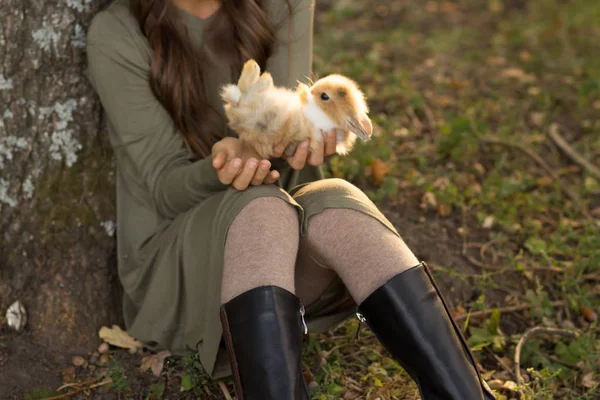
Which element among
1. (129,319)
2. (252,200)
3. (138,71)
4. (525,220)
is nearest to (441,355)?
(252,200)

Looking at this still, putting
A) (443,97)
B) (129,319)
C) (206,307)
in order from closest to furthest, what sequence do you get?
1. (206,307)
2. (129,319)
3. (443,97)

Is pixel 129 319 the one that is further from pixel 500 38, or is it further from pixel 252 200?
pixel 500 38

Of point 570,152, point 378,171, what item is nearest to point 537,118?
point 570,152

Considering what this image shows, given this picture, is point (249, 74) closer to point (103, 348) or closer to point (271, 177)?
point (271, 177)

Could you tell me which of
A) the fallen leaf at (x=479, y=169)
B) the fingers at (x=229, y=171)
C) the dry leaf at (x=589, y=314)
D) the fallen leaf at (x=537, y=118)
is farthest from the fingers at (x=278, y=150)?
the fallen leaf at (x=537, y=118)

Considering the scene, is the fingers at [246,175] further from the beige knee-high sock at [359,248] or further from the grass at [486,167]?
the grass at [486,167]

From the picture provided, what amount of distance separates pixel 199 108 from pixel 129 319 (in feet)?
2.35

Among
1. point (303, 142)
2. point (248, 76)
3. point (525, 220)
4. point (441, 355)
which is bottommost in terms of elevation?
point (525, 220)

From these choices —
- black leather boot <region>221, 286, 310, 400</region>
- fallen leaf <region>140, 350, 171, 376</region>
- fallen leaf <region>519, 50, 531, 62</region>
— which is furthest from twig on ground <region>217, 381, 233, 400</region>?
fallen leaf <region>519, 50, 531, 62</region>

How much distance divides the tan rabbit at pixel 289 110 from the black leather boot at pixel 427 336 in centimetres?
40

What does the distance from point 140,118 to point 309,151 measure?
590mm

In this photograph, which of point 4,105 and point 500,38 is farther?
point 500,38

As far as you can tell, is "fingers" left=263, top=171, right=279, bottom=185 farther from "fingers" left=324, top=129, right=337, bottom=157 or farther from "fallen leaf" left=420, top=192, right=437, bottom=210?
"fallen leaf" left=420, top=192, right=437, bottom=210

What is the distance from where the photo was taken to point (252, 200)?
1.77 m
